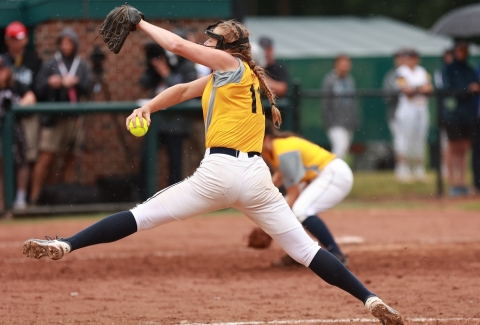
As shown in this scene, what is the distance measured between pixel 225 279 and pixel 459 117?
7768 millimetres

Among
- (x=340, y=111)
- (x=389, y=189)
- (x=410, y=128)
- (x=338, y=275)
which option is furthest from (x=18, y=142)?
(x=338, y=275)

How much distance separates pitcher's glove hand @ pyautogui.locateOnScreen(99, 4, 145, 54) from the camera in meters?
5.59

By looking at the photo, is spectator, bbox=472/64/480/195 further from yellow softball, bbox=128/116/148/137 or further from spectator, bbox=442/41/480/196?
yellow softball, bbox=128/116/148/137

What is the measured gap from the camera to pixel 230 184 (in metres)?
5.56

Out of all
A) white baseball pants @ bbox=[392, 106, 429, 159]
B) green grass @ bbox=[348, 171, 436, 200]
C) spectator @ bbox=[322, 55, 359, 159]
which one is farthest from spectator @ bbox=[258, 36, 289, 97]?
white baseball pants @ bbox=[392, 106, 429, 159]

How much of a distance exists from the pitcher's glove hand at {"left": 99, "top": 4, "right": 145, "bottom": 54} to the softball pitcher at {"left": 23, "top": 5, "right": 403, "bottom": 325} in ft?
0.04

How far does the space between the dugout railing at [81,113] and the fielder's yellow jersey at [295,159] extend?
4109 millimetres

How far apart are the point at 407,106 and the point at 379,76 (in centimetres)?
671

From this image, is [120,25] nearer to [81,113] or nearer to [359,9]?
[81,113]

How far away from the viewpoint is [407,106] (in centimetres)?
1561

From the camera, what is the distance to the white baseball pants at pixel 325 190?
27.4 ft

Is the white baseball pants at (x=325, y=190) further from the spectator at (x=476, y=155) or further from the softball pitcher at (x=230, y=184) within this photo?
the spectator at (x=476, y=155)

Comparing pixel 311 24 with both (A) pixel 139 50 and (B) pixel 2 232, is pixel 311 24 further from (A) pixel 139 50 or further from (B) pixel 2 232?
(B) pixel 2 232

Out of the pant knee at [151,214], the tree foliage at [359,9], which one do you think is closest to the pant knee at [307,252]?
the pant knee at [151,214]
